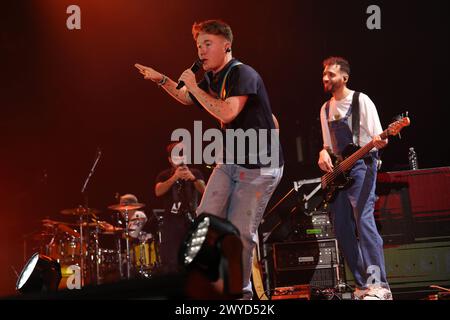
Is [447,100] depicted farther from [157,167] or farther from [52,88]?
[52,88]

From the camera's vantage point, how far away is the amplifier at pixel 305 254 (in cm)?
591

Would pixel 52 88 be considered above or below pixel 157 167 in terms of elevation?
above

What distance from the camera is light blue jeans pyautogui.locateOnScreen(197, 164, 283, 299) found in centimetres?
334

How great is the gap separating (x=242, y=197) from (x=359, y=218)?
1.61 m

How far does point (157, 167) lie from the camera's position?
9.19m

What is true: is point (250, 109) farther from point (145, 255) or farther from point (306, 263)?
point (145, 255)

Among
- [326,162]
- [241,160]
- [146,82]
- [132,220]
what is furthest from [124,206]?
[241,160]

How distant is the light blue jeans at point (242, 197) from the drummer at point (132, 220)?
495 centimetres

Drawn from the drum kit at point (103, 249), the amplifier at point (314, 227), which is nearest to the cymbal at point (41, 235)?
the drum kit at point (103, 249)

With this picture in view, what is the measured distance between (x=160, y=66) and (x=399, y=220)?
410 centimetres

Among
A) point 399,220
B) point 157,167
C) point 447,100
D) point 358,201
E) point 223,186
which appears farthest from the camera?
point 157,167

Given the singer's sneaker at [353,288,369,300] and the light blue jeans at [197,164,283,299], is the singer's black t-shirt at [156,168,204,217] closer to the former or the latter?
the singer's sneaker at [353,288,369,300]

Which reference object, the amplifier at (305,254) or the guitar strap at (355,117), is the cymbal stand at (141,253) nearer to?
the amplifier at (305,254)
